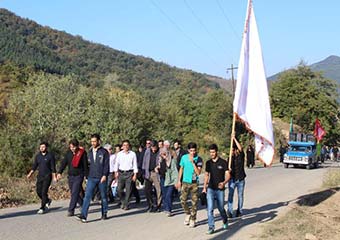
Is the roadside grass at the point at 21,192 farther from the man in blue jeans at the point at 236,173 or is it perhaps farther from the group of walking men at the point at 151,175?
the man in blue jeans at the point at 236,173

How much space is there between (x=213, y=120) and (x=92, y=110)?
76.3 feet

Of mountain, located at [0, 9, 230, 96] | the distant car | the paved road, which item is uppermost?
mountain, located at [0, 9, 230, 96]

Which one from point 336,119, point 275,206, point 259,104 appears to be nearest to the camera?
point 259,104

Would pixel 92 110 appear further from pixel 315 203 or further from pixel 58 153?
pixel 315 203

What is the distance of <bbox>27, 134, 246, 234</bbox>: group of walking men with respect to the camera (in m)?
10.5

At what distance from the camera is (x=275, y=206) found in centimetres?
1488

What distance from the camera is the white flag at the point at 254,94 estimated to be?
11.0 metres

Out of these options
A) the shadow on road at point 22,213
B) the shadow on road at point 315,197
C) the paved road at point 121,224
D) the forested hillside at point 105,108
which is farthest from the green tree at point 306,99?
the shadow on road at point 22,213

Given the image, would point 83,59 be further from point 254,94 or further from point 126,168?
point 254,94

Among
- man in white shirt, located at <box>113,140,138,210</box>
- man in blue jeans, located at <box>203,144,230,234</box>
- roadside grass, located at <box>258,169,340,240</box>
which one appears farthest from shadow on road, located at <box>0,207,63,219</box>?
roadside grass, located at <box>258,169,340,240</box>

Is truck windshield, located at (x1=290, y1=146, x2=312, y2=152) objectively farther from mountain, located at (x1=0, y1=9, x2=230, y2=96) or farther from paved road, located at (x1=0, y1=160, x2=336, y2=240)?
mountain, located at (x1=0, y1=9, x2=230, y2=96)

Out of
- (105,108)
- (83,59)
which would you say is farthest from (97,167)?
(83,59)

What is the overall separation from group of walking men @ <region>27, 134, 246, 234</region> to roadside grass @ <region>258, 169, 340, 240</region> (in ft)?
3.60

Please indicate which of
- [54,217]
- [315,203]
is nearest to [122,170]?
[54,217]
